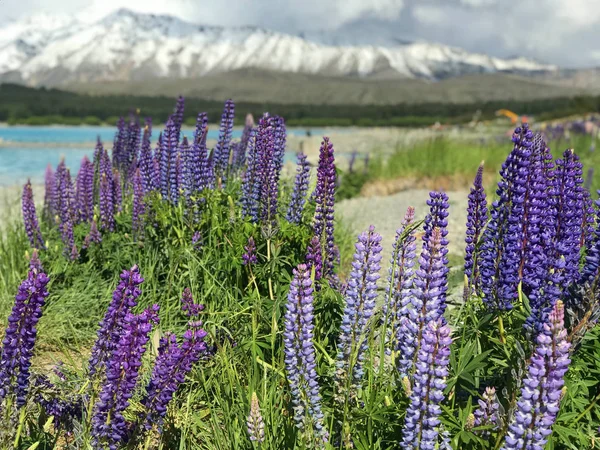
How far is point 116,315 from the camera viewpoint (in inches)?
91.7

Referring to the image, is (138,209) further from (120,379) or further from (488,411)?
(488,411)

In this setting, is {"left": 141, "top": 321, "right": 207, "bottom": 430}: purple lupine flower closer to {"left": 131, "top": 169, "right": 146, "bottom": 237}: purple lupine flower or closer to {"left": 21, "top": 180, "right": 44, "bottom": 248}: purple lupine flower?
{"left": 131, "top": 169, "right": 146, "bottom": 237}: purple lupine flower

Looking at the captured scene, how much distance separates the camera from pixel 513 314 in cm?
274

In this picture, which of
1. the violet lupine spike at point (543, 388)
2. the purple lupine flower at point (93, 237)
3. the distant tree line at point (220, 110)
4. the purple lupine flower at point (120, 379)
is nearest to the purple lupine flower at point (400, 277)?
the violet lupine spike at point (543, 388)

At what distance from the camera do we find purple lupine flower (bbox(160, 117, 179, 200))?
5.32 meters

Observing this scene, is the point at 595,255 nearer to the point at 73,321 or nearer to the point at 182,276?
the point at 182,276

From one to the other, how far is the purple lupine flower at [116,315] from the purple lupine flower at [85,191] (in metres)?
3.48

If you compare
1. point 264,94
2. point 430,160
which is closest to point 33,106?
point 264,94

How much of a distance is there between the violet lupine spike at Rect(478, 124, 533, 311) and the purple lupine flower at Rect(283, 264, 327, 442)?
3.15 feet

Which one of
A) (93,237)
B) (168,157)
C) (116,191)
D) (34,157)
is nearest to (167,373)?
(93,237)

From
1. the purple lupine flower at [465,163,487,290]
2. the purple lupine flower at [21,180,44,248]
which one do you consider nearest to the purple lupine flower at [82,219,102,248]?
the purple lupine flower at [21,180,44,248]

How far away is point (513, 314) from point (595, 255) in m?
0.49

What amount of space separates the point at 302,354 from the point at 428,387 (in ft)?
1.91

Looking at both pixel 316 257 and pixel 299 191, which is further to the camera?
pixel 299 191
